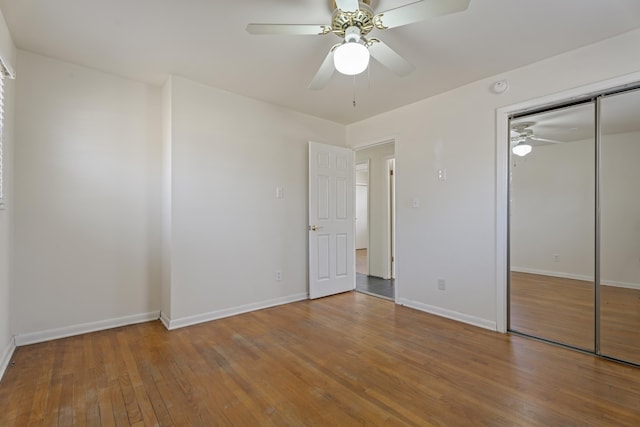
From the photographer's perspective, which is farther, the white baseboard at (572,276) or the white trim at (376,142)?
the white trim at (376,142)

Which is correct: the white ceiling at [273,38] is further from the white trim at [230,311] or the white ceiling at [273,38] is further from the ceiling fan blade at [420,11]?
the white trim at [230,311]

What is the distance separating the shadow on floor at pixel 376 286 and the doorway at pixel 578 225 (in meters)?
1.62

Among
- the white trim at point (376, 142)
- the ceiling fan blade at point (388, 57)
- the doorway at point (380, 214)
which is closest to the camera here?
the ceiling fan blade at point (388, 57)

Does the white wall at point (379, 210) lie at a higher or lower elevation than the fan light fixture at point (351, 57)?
lower

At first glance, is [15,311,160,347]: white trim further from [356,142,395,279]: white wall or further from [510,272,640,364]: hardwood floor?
[510,272,640,364]: hardwood floor

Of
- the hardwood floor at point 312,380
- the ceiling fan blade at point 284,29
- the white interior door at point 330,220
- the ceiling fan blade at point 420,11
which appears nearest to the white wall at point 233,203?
the white interior door at point 330,220

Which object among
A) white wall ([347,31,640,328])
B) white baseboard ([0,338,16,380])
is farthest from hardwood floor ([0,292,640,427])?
white wall ([347,31,640,328])

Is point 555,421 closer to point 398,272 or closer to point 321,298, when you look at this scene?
point 398,272

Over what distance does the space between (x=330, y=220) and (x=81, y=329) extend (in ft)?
9.54

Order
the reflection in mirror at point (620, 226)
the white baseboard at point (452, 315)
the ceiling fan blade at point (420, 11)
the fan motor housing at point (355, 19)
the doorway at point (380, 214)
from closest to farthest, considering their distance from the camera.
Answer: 1. the ceiling fan blade at point (420, 11)
2. the fan motor housing at point (355, 19)
3. the reflection in mirror at point (620, 226)
4. the white baseboard at point (452, 315)
5. the doorway at point (380, 214)

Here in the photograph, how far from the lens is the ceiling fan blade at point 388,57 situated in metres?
1.96

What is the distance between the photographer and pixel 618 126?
2.35m

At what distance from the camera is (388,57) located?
207cm

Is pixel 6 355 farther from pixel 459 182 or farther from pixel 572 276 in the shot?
pixel 572 276
